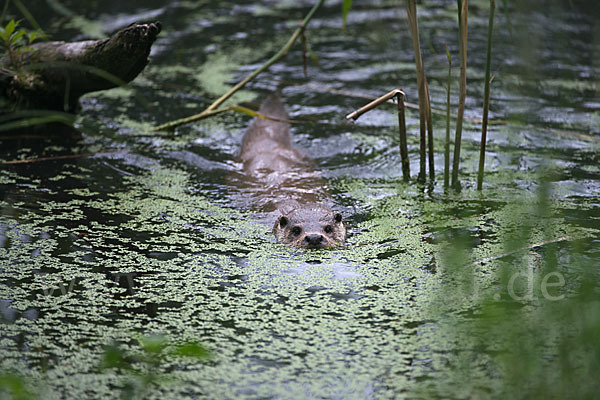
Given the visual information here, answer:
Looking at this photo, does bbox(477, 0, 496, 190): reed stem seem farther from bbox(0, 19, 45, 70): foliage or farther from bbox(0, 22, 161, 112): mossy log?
bbox(0, 19, 45, 70): foliage

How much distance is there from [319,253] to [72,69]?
2246 millimetres

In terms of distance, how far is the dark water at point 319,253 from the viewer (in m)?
2.12

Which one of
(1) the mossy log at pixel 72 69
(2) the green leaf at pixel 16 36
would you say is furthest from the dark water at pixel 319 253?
(2) the green leaf at pixel 16 36

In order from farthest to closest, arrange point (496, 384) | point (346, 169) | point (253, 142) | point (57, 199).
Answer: point (253, 142) → point (346, 169) → point (57, 199) → point (496, 384)

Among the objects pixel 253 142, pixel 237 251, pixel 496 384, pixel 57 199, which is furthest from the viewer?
pixel 253 142

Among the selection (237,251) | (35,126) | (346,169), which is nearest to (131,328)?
(237,251)

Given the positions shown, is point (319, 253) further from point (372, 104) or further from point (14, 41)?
point (14, 41)

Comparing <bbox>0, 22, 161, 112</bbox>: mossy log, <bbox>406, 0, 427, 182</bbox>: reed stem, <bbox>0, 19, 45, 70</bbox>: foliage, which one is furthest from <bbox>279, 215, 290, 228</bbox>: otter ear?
<bbox>0, 19, 45, 70</bbox>: foliage

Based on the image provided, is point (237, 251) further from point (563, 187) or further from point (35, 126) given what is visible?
point (35, 126)

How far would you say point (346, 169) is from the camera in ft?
15.8

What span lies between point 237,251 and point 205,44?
4.70 m

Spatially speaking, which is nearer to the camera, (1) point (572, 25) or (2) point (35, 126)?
(2) point (35, 126)

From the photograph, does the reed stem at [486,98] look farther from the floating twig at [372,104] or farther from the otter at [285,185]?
the otter at [285,185]

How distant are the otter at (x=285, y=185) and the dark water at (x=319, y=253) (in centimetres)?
12
